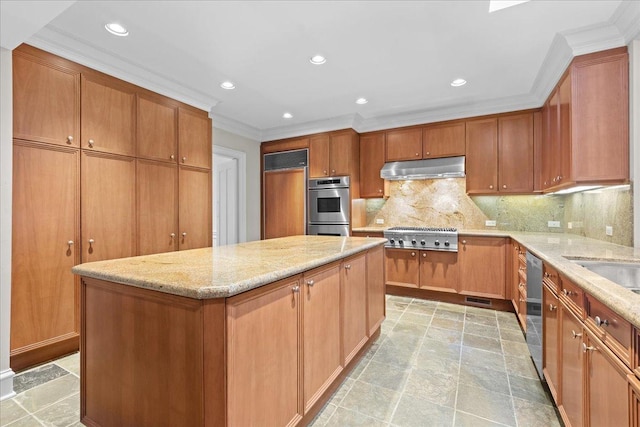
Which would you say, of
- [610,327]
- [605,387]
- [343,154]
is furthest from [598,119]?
[343,154]

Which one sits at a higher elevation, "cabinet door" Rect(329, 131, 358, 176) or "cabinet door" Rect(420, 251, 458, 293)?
"cabinet door" Rect(329, 131, 358, 176)

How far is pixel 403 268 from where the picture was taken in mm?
3975

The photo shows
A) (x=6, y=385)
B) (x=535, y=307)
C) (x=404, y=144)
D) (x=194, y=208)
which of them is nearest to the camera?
(x=6, y=385)

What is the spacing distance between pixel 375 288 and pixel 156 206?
2.32 m

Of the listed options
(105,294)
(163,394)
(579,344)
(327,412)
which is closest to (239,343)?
(163,394)

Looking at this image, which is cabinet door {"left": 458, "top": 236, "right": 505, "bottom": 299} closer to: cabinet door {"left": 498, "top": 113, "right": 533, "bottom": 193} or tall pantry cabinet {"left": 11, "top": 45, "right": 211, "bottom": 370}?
cabinet door {"left": 498, "top": 113, "right": 533, "bottom": 193}

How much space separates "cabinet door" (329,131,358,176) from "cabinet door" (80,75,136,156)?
2628 millimetres

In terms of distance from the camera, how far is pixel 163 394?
44.8 inches

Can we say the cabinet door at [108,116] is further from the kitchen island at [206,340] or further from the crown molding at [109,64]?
the kitchen island at [206,340]

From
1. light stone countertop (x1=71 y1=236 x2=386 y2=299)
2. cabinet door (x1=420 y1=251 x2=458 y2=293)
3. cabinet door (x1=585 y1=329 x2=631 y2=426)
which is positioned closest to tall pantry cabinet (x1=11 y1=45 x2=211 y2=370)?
light stone countertop (x1=71 y1=236 x2=386 y2=299)

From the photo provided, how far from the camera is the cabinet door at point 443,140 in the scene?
394cm

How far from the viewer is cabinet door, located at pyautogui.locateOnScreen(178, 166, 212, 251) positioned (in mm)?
3266

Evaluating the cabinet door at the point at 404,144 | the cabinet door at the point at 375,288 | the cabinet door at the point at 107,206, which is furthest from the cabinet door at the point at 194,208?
the cabinet door at the point at 404,144

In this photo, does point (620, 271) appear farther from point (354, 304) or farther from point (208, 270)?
point (208, 270)
